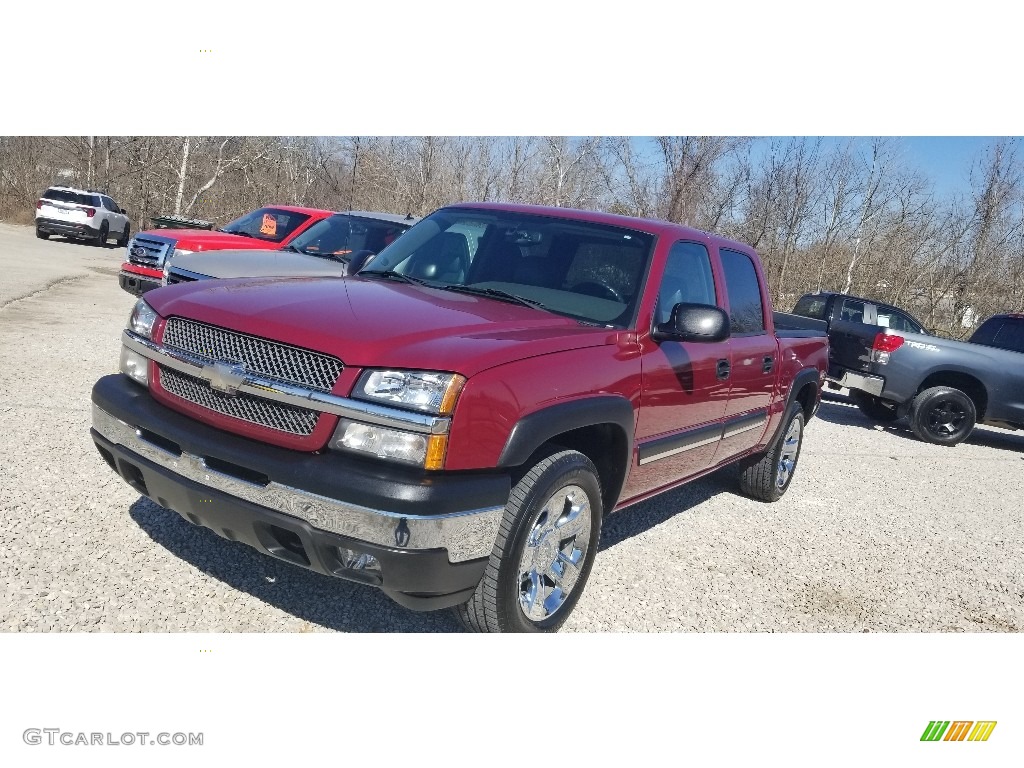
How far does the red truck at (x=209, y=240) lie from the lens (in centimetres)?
953

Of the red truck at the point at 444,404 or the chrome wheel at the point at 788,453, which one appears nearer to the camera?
the red truck at the point at 444,404

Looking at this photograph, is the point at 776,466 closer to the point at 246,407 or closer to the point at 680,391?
the point at 680,391

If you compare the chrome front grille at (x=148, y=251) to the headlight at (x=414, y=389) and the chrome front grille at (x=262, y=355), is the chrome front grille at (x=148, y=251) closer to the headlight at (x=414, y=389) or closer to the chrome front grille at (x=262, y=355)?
the chrome front grille at (x=262, y=355)

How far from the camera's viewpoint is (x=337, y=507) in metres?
2.54

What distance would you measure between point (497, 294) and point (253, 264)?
16.2ft

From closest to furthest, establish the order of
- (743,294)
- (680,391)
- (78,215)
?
1. (680,391)
2. (743,294)
3. (78,215)

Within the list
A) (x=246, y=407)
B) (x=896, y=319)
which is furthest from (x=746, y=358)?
(x=896, y=319)

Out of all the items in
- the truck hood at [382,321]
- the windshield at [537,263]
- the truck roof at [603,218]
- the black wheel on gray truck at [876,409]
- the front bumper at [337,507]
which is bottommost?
the black wheel on gray truck at [876,409]

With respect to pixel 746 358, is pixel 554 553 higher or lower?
lower

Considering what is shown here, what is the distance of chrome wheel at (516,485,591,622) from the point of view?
3129mm

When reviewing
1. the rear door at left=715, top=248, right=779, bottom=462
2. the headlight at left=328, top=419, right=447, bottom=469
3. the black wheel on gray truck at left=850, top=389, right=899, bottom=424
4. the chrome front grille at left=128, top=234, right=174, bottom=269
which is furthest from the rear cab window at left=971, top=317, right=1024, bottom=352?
the chrome front grille at left=128, top=234, right=174, bottom=269

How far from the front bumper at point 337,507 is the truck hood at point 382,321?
393 mm

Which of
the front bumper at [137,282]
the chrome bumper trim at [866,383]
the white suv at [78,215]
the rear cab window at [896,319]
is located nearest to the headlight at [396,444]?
the front bumper at [137,282]
